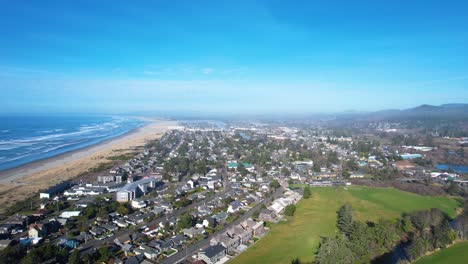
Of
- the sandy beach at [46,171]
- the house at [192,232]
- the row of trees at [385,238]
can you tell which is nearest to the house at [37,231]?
the sandy beach at [46,171]

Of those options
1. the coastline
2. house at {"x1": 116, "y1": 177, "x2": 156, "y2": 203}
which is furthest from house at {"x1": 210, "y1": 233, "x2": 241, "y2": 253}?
the coastline

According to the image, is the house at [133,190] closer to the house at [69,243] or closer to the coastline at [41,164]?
the house at [69,243]

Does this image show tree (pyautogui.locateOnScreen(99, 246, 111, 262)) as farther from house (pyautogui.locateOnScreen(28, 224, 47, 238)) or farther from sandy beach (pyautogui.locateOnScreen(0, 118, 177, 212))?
sandy beach (pyautogui.locateOnScreen(0, 118, 177, 212))

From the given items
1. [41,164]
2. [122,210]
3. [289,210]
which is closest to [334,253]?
[289,210]

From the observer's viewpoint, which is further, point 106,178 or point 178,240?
point 106,178

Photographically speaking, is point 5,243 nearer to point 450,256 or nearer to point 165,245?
point 165,245

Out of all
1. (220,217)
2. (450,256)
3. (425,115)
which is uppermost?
(425,115)
